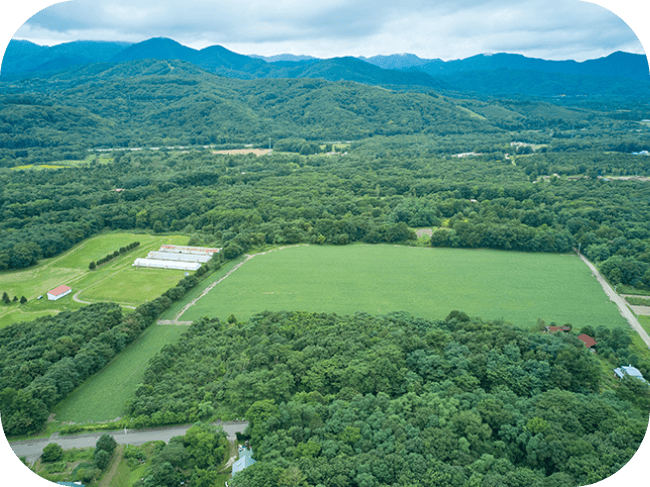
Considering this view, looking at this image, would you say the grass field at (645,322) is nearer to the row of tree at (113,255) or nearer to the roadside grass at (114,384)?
the roadside grass at (114,384)

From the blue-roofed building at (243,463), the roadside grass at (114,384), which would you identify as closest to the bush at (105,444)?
the roadside grass at (114,384)

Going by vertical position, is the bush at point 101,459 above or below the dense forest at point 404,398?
below

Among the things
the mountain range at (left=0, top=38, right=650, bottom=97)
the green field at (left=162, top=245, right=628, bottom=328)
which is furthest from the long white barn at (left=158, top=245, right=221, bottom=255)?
the mountain range at (left=0, top=38, right=650, bottom=97)

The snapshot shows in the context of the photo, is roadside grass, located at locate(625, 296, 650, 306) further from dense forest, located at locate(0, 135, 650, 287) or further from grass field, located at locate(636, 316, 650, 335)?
grass field, located at locate(636, 316, 650, 335)

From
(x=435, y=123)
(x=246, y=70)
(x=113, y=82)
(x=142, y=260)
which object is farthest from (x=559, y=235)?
(x=246, y=70)

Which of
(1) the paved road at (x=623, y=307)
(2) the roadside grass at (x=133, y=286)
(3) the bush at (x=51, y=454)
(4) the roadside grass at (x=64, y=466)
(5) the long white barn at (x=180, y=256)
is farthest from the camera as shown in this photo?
(5) the long white barn at (x=180, y=256)

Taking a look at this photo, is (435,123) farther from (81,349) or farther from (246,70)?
(246,70)

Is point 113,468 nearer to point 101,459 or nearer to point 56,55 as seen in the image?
point 101,459
